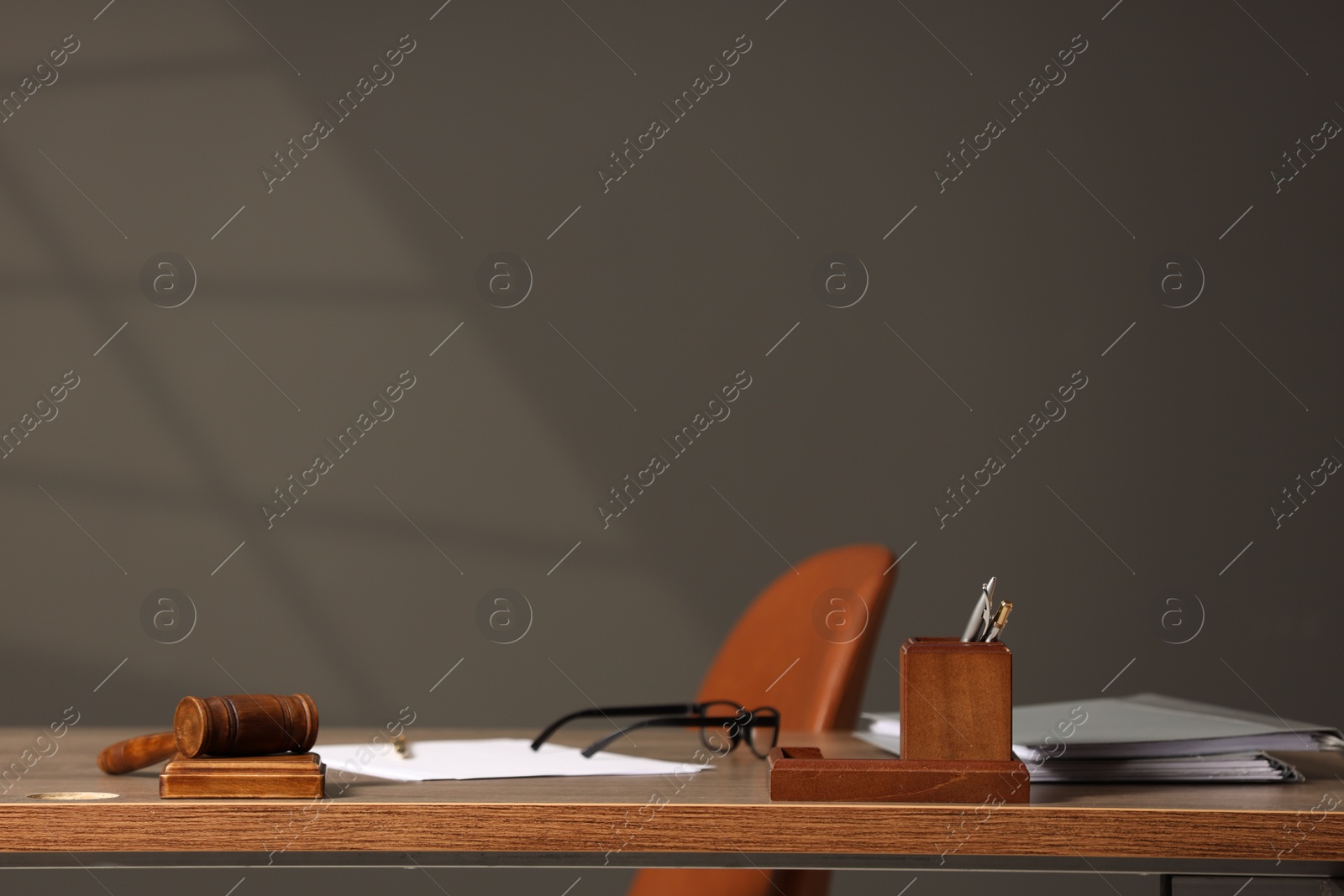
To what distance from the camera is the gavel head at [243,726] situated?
3.34 ft

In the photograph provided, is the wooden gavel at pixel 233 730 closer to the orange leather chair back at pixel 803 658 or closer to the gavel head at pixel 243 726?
the gavel head at pixel 243 726

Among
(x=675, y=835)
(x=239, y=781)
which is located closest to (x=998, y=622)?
(x=675, y=835)

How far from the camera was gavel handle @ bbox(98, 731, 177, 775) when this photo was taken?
111 cm

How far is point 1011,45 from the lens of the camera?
149 inches

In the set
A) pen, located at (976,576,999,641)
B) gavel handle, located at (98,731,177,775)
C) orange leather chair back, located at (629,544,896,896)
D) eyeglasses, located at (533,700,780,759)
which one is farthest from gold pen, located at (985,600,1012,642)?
gavel handle, located at (98,731,177,775)

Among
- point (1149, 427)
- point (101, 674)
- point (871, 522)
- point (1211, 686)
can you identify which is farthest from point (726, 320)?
point (101, 674)

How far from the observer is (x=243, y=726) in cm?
104

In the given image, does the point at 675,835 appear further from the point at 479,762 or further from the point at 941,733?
the point at 479,762

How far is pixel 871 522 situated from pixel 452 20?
1.89m

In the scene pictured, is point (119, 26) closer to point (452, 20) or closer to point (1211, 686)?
point (452, 20)

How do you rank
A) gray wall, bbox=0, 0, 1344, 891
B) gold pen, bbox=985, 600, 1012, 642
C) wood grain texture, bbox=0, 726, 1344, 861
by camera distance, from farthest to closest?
Result: gray wall, bbox=0, 0, 1344, 891 < gold pen, bbox=985, 600, 1012, 642 < wood grain texture, bbox=0, 726, 1344, 861

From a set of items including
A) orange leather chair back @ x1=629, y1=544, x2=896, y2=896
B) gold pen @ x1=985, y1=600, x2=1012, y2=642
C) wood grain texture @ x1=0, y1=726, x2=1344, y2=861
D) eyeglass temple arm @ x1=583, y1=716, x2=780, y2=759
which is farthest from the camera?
orange leather chair back @ x1=629, y1=544, x2=896, y2=896

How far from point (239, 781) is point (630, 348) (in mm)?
2748

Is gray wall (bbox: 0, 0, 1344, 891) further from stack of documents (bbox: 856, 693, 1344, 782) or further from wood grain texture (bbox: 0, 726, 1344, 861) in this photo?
wood grain texture (bbox: 0, 726, 1344, 861)
